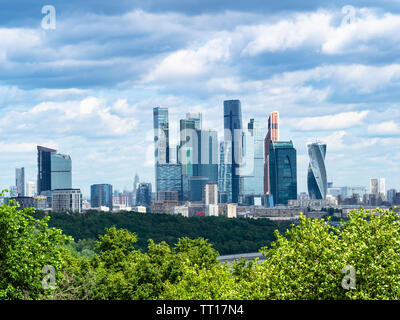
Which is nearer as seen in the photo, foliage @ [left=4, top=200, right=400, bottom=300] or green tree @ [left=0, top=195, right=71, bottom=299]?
foliage @ [left=4, top=200, right=400, bottom=300]

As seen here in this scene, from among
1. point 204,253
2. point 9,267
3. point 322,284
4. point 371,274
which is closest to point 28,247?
point 9,267

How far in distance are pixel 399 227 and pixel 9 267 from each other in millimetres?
19808

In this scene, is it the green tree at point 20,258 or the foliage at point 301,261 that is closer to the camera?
the foliage at point 301,261

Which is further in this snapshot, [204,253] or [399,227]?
[204,253]

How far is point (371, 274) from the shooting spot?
25.7 m

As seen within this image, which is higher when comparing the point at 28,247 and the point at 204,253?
the point at 28,247

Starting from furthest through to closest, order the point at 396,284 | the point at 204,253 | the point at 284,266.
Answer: the point at 204,253 < the point at 284,266 < the point at 396,284

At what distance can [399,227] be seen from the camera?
31.3 meters

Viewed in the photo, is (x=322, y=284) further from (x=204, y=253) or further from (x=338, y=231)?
(x=204, y=253)

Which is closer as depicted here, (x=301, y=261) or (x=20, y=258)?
(x=301, y=261)
